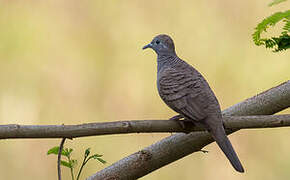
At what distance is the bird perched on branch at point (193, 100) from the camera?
2.77m

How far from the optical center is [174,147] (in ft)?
9.28

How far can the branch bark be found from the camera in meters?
2.75

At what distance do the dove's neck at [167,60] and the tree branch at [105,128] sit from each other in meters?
1.20

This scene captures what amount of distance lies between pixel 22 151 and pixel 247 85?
235 cm

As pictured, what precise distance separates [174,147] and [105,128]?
2.11 ft

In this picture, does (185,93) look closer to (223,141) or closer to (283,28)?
(223,141)

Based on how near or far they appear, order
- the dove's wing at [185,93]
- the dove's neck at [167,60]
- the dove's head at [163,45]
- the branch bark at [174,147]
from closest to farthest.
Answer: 1. the branch bark at [174,147]
2. the dove's wing at [185,93]
3. the dove's neck at [167,60]
4. the dove's head at [163,45]

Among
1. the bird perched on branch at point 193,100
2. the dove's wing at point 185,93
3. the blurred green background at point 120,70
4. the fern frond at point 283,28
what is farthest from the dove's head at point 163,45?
the blurred green background at point 120,70

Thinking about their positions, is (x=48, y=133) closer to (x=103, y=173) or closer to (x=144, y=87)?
(x=103, y=173)

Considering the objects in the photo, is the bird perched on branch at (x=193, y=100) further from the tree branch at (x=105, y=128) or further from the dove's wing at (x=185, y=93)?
the tree branch at (x=105, y=128)

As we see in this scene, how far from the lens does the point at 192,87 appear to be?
10.2 feet

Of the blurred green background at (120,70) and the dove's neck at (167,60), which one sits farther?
the blurred green background at (120,70)

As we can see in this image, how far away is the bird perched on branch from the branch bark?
0.35ft

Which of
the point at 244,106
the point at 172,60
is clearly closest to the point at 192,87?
the point at 244,106
